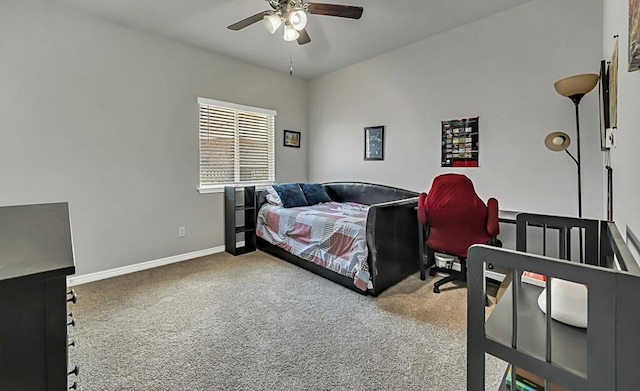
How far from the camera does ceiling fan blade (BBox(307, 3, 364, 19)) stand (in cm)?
225

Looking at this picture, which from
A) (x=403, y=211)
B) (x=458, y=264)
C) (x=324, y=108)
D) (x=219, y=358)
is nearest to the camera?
(x=219, y=358)

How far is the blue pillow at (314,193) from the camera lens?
4.32 m

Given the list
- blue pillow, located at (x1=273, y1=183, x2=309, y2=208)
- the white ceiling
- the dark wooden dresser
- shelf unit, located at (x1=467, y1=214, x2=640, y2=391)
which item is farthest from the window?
shelf unit, located at (x1=467, y1=214, x2=640, y2=391)

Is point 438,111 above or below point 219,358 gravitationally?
above

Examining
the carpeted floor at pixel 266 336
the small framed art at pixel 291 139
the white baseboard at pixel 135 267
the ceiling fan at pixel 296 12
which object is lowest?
the carpeted floor at pixel 266 336

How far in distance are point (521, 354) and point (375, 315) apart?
1637mm

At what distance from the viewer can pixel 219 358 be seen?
1.83 meters

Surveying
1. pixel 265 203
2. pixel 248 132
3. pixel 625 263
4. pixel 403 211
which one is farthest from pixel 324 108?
pixel 625 263

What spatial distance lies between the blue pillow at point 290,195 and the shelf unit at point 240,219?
0.39 metres

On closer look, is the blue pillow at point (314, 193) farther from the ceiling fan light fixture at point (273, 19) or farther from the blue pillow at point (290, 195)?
the ceiling fan light fixture at point (273, 19)

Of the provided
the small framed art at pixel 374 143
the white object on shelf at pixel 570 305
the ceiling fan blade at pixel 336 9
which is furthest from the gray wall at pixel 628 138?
the small framed art at pixel 374 143

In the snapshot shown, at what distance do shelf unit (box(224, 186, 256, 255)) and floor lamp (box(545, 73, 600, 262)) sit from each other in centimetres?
333

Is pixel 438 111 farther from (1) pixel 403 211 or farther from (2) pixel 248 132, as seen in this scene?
(2) pixel 248 132

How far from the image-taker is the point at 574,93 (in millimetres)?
2291
